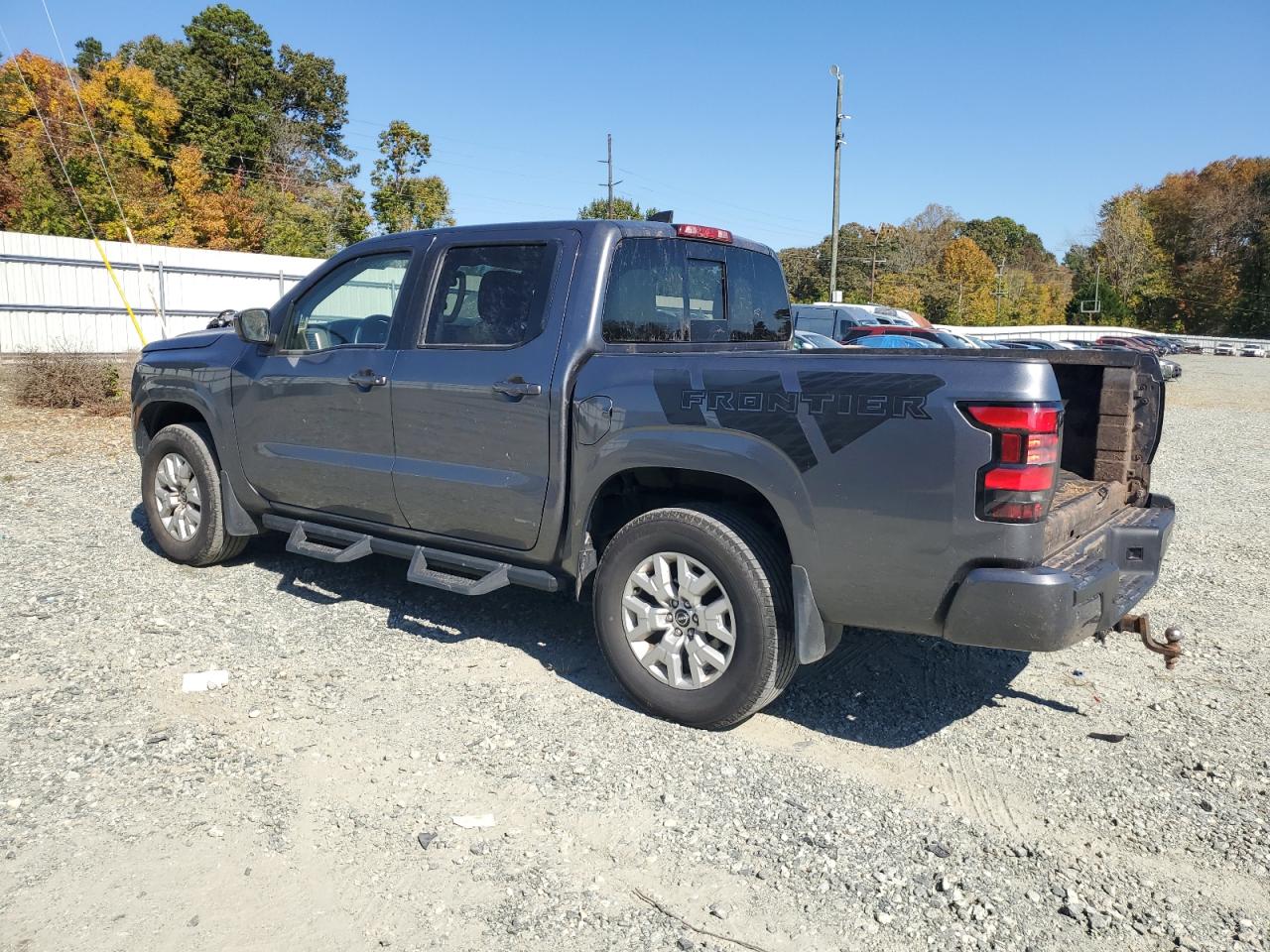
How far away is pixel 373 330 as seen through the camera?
5.16 meters

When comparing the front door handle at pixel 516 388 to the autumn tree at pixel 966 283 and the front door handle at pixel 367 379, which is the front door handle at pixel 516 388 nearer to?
the front door handle at pixel 367 379

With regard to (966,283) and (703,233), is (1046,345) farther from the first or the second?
(966,283)

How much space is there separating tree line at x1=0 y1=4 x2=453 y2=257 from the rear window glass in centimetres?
2758

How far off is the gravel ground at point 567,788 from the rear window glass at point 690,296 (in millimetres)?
1640

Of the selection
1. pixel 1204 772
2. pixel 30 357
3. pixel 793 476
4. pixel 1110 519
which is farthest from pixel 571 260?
pixel 30 357

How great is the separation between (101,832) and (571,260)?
2.83m

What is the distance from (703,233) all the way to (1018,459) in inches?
89.1

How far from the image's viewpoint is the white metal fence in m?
20.9

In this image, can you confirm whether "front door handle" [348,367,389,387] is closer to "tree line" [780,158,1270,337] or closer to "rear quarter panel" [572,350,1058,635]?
"rear quarter panel" [572,350,1058,635]

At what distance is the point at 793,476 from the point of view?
3672 mm

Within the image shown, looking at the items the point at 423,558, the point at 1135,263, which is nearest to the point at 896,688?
the point at 423,558

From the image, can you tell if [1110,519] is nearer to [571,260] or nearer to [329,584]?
[571,260]

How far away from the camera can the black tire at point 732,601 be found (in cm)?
377

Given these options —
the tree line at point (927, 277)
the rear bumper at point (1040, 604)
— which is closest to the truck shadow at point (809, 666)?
the rear bumper at point (1040, 604)
